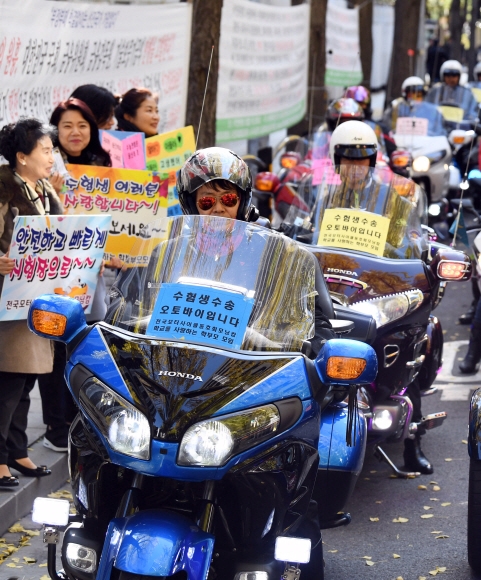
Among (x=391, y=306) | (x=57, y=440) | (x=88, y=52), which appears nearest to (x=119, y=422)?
(x=391, y=306)

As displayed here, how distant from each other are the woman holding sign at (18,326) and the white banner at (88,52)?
53.4 inches

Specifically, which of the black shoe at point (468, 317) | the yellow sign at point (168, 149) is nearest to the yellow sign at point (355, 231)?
the yellow sign at point (168, 149)

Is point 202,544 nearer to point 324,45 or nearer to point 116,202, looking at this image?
point 116,202

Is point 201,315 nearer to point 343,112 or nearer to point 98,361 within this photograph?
point 98,361

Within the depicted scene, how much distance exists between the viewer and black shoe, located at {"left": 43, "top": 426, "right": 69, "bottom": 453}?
21.5 feet

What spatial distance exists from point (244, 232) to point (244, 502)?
0.94 meters

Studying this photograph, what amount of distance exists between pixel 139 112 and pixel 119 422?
4.98 m

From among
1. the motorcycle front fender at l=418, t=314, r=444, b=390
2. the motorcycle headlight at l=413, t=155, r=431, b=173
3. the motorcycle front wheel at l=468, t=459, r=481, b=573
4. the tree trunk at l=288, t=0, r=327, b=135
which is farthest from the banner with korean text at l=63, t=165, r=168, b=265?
the tree trunk at l=288, t=0, r=327, b=135

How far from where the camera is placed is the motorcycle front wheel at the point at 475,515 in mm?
4957

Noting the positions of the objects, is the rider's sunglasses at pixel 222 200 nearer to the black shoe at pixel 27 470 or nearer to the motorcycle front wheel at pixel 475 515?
the motorcycle front wheel at pixel 475 515

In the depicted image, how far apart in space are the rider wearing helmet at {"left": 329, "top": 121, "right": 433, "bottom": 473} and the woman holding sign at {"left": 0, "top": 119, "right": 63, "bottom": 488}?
210 centimetres

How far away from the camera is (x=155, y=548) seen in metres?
3.37

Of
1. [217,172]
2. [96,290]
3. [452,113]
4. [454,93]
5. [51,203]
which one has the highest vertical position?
[454,93]

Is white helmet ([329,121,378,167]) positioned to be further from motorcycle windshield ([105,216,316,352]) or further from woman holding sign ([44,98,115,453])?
motorcycle windshield ([105,216,316,352])
